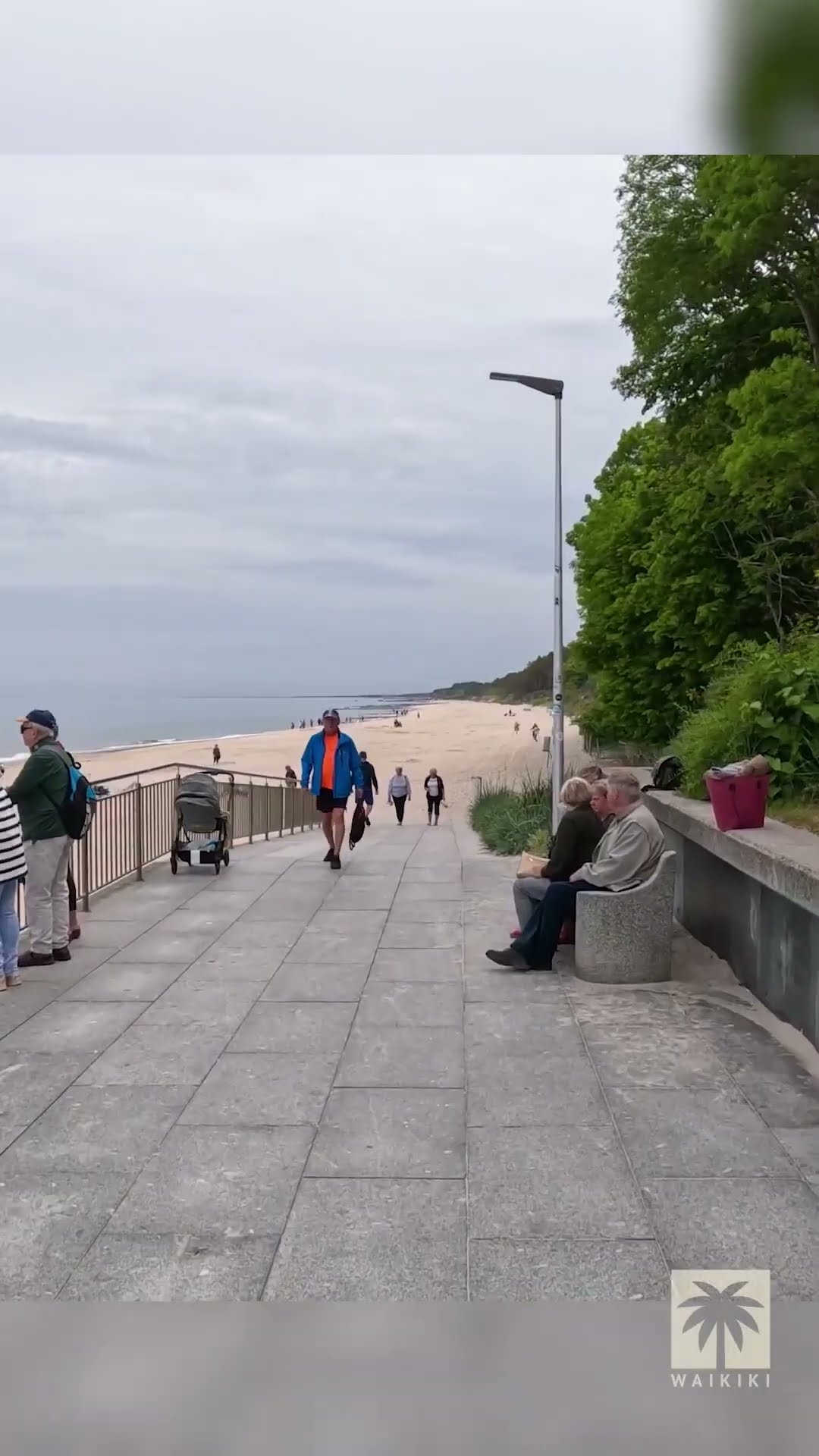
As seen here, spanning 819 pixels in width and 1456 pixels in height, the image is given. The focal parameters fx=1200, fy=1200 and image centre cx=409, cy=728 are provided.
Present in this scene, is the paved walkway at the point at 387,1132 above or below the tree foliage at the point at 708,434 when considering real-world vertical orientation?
below

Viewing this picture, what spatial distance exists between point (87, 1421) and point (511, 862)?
1086cm

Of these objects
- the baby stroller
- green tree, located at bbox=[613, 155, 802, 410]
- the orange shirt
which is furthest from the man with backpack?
green tree, located at bbox=[613, 155, 802, 410]

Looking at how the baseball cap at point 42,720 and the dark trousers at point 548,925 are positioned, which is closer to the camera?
the dark trousers at point 548,925

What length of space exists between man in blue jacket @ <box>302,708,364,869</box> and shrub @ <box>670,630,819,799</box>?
4509mm

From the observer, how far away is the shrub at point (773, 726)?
7.71m

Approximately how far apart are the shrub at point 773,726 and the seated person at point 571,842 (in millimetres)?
1143

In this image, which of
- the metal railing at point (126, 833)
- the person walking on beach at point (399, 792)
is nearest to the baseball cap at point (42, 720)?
the metal railing at point (126, 833)

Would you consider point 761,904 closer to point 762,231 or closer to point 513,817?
point 762,231

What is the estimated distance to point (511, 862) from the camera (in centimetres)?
1348

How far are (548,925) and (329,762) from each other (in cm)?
540

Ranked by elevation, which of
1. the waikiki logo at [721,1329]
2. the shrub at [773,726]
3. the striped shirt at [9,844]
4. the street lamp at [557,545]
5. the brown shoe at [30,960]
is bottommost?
the brown shoe at [30,960]

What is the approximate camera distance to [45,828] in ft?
25.7

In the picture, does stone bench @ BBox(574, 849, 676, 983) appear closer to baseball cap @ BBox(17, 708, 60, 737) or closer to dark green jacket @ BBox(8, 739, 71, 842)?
dark green jacket @ BBox(8, 739, 71, 842)

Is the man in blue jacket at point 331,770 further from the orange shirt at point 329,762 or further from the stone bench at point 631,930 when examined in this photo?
the stone bench at point 631,930
